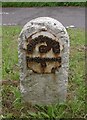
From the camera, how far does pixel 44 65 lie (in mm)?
4824

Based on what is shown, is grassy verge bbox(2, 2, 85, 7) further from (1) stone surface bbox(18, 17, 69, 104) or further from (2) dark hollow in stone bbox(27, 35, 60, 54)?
(2) dark hollow in stone bbox(27, 35, 60, 54)

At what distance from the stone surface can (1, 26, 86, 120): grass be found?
14cm

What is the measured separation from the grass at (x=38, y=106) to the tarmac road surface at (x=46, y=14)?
2.90 metres

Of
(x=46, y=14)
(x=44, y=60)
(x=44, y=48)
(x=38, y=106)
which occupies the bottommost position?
(x=38, y=106)

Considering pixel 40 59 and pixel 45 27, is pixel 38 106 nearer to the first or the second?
pixel 40 59

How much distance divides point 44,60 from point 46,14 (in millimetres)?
6584

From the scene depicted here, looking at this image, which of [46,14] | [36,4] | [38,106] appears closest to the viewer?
[38,106]

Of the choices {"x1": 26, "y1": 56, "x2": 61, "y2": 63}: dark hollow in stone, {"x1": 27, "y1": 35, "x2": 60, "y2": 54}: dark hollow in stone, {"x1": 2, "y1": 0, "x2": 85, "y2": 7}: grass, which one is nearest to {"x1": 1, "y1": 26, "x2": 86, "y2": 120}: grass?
{"x1": 26, "y1": 56, "x2": 61, "y2": 63}: dark hollow in stone

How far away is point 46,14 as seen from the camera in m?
11.3

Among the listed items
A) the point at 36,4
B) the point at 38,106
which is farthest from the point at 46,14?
the point at 38,106

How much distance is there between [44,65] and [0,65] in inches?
68.8

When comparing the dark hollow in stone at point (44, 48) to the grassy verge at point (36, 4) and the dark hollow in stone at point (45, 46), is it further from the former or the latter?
the grassy verge at point (36, 4)

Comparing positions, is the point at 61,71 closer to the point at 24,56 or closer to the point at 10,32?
the point at 24,56

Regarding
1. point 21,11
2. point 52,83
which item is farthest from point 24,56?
point 21,11
